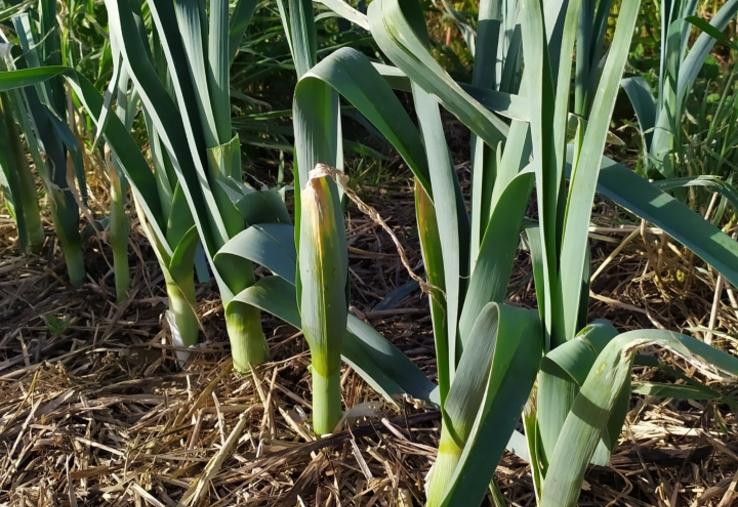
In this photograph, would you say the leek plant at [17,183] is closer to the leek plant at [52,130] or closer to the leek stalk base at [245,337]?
the leek plant at [52,130]

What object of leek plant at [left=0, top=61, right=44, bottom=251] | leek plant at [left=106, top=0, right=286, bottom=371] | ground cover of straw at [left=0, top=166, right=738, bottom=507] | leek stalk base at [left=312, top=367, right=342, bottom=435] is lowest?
ground cover of straw at [left=0, top=166, right=738, bottom=507]

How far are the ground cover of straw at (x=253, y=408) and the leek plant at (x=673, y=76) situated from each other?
0.13m

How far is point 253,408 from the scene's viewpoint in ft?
3.77

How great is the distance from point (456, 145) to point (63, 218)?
33.2 inches

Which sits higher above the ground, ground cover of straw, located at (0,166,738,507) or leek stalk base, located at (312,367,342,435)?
leek stalk base, located at (312,367,342,435)

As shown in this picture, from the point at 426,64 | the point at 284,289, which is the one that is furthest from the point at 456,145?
the point at 426,64

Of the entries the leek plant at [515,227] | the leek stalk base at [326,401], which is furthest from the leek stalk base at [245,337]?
the leek plant at [515,227]

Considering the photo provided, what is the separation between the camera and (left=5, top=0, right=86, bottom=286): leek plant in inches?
48.6

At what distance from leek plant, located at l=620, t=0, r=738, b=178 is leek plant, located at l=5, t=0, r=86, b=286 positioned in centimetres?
75

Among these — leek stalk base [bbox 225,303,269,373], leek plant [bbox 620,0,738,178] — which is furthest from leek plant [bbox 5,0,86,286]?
leek plant [bbox 620,0,738,178]

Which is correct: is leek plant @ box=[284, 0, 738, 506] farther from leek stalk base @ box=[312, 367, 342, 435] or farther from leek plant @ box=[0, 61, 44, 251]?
leek plant @ box=[0, 61, 44, 251]

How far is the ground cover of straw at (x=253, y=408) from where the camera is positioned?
1.02 metres

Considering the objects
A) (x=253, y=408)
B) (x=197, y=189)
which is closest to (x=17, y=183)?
(x=197, y=189)

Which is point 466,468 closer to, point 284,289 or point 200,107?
point 284,289
